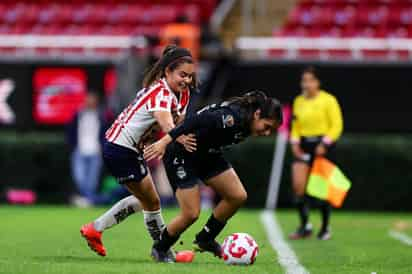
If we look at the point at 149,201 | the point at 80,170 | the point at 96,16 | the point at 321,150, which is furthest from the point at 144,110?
the point at 96,16

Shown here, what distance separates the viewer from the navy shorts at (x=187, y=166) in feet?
31.2

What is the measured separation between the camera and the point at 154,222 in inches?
395

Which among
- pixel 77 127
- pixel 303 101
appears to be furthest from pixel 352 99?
pixel 303 101

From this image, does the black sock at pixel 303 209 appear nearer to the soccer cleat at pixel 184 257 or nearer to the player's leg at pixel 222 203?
the player's leg at pixel 222 203

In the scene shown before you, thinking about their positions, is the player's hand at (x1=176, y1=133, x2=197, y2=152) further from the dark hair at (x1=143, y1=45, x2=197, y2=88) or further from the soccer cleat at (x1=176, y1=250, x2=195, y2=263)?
the soccer cleat at (x1=176, y1=250, x2=195, y2=263)

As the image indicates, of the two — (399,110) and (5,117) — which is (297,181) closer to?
(399,110)

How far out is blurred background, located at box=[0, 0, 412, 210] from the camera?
20.5 meters

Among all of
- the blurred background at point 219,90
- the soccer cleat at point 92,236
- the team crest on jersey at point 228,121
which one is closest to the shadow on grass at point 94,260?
Result: the soccer cleat at point 92,236

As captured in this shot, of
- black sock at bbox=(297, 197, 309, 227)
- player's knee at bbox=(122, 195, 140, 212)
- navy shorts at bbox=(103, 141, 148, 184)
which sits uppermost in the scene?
navy shorts at bbox=(103, 141, 148, 184)

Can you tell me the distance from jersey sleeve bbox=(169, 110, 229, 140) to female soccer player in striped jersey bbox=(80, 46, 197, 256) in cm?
14

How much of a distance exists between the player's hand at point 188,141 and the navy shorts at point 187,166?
17cm

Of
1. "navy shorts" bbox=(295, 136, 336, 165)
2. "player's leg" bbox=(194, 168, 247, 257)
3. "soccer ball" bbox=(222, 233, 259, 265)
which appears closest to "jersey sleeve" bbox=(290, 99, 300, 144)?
"navy shorts" bbox=(295, 136, 336, 165)

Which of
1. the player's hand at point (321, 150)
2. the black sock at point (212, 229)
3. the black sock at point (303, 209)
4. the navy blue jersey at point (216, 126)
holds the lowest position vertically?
the black sock at point (303, 209)

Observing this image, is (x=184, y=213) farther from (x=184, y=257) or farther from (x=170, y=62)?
(x=170, y=62)
